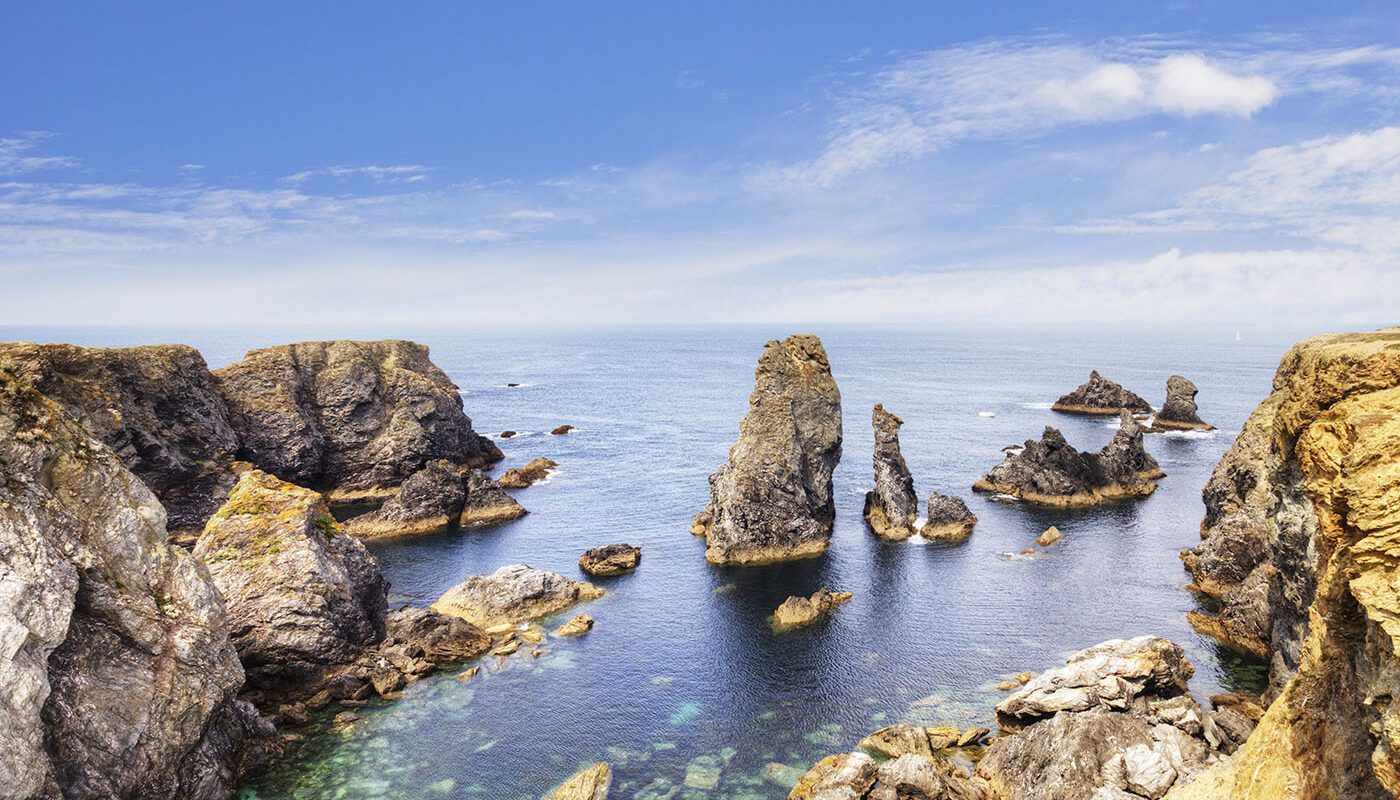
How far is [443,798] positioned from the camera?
3216cm

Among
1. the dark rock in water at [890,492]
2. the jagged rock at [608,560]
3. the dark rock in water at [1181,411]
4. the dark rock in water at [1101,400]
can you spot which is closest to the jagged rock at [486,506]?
the jagged rock at [608,560]

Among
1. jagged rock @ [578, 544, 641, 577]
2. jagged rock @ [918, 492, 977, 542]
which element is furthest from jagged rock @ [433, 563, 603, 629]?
jagged rock @ [918, 492, 977, 542]

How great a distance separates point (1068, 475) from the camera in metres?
78.7

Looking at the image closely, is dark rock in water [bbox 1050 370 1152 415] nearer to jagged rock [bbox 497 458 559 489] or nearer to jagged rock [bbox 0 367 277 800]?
jagged rock [bbox 497 458 559 489]

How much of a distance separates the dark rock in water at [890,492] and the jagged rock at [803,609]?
53.7 feet

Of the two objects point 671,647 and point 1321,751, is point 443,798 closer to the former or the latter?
point 671,647

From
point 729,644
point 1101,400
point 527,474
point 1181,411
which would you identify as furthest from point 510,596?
point 1101,400

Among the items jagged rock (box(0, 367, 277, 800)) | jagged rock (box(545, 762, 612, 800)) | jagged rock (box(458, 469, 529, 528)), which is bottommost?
jagged rock (box(545, 762, 612, 800))

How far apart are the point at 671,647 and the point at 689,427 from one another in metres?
80.5

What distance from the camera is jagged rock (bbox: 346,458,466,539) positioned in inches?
2785

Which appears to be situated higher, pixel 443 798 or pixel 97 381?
pixel 97 381

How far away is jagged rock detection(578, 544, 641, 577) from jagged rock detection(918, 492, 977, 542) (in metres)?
25.9

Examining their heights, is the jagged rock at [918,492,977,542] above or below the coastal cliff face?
below

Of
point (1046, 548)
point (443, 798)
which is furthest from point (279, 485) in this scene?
point (1046, 548)
